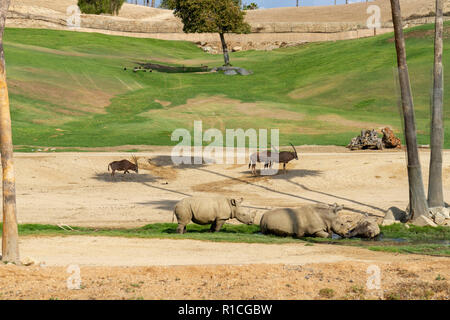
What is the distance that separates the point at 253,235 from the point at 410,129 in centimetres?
833

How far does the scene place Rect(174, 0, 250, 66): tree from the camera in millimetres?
83250

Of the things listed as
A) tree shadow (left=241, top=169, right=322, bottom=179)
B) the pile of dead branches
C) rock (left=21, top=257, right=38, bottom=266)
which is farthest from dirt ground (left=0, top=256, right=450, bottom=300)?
the pile of dead branches

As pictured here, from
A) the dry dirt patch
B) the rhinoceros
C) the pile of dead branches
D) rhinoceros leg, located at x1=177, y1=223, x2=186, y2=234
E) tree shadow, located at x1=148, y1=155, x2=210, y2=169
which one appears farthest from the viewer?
the pile of dead branches

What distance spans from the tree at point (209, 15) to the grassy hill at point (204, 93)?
22.2 ft

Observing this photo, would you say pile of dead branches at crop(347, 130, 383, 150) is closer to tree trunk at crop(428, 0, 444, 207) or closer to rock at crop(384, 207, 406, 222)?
tree trunk at crop(428, 0, 444, 207)

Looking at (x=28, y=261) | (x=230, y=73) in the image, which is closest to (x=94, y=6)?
(x=230, y=73)

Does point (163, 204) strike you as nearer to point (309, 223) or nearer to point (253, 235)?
point (253, 235)

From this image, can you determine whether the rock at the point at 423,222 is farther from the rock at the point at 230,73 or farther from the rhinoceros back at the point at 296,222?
the rock at the point at 230,73

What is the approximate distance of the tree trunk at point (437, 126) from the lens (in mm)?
26125

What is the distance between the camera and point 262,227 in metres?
23.1

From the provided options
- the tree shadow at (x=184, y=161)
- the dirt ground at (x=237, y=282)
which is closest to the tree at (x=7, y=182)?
the dirt ground at (x=237, y=282)

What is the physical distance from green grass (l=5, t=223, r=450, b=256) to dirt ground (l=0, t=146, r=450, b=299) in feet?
2.54
